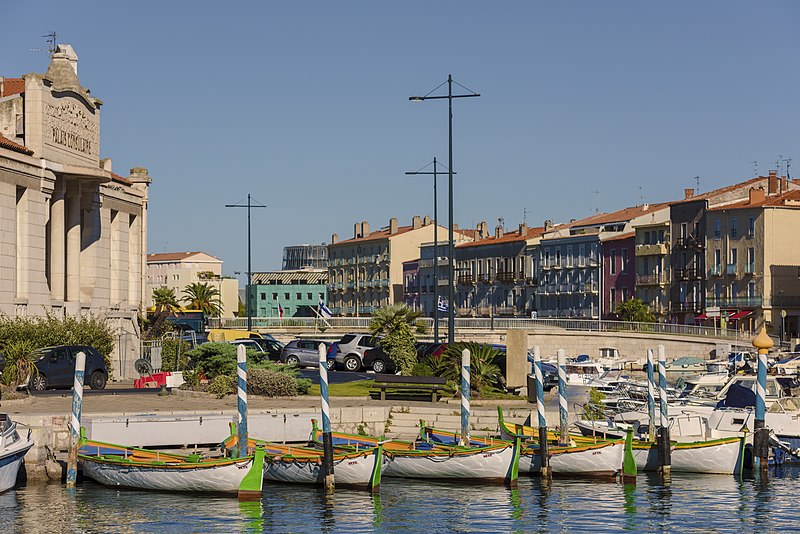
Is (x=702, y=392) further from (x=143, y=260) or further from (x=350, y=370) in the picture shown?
(x=143, y=260)

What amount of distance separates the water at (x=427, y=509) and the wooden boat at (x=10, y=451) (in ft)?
1.14

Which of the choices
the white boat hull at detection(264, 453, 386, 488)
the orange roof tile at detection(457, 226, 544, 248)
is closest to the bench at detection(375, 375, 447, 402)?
the white boat hull at detection(264, 453, 386, 488)

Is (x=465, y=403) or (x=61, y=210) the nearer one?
(x=465, y=403)

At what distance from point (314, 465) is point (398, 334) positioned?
2318 cm

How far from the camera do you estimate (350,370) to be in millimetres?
64875

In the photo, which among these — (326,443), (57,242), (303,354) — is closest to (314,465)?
(326,443)

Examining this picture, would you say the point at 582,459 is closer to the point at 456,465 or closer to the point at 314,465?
the point at 456,465

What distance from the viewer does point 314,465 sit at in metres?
31.8

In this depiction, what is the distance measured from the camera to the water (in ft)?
91.8

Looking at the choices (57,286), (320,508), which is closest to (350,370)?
(57,286)

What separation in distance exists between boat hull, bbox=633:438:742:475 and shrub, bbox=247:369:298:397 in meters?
12.4

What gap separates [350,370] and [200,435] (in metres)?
30.4

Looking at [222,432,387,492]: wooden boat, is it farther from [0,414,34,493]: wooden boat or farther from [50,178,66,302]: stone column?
[50,178,66,302]: stone column

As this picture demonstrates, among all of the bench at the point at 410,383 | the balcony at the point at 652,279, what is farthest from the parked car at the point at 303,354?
the balcony at the point at 652,279
